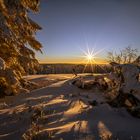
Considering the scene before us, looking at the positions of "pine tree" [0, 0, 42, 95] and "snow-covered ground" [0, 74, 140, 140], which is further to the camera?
"pine tree" [0, 0, 42, 95]

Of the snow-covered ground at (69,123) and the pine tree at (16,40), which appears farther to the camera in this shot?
the pine tree at (16,40)

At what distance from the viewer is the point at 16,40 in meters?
12.6

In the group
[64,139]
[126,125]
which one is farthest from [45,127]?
[126,125]

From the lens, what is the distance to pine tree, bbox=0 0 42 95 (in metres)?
11.7

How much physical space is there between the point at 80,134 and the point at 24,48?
8355mm

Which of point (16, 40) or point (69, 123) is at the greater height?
point (16, 40)

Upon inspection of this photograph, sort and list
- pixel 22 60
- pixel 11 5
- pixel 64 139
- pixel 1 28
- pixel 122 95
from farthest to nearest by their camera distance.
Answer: pixel 22 60 < pixel 11 5 < pixel 1 28 < pixel 122 95 < pixel 64 139

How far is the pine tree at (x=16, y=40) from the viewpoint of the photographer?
11.7m

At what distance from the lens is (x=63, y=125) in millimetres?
7422

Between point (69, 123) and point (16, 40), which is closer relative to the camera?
point (69, 123)

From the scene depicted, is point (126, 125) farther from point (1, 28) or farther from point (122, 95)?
point (1, 28)

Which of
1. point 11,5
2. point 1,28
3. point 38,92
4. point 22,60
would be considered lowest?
point 38,92

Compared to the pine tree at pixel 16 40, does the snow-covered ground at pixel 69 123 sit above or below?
below

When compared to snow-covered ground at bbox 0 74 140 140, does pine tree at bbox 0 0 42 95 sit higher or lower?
higher
